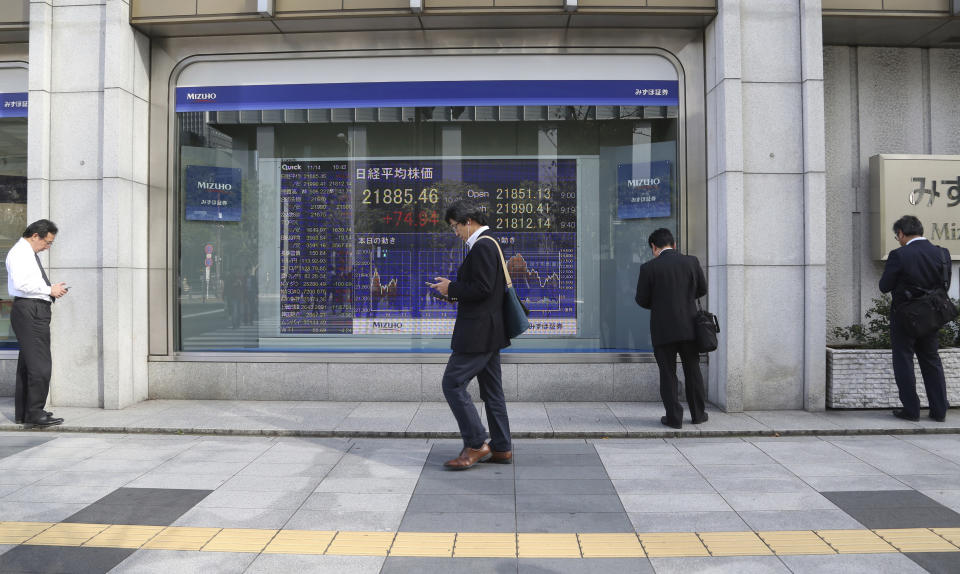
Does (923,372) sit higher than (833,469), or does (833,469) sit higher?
(923,372)

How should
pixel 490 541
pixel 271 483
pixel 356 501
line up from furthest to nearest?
pixel 271 483 → pixel 356 501 → pixel 490 541

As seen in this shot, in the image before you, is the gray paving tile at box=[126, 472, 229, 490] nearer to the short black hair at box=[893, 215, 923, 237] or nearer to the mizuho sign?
the short black hair at box=[893, 215, 923, 237]

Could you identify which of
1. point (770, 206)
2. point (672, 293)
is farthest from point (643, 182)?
point (672, 293)

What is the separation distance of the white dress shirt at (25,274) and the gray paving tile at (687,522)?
6041 millimetres

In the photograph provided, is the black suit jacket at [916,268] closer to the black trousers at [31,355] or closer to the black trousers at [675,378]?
the black trousers at [675,378]

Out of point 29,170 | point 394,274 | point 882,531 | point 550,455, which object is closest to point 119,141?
point 29,170

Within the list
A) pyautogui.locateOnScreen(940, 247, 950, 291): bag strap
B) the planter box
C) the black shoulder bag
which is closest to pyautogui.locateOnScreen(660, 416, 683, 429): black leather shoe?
the planter box

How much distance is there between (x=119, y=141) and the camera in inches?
287

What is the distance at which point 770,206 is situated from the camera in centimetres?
712

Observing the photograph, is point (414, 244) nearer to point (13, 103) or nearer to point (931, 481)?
point (13, 103)

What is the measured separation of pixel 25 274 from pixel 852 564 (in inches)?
287

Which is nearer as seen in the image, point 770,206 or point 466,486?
point 466,486

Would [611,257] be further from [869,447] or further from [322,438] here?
[322,438]

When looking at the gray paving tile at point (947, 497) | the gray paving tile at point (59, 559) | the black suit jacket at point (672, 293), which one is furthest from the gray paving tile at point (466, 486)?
the gray paving tile at point (947, 497)
